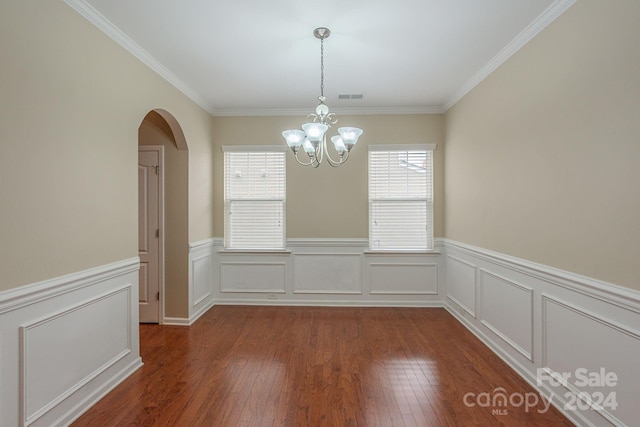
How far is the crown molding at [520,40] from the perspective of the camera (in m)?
2.28

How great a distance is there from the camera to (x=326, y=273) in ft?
15.5

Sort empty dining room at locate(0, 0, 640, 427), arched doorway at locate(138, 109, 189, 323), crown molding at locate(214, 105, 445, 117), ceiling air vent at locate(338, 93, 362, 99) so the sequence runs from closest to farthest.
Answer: empty dining room at locate(0, 0, 640, 427) < arched doorway at locate(138, 109, 189, 323) < ceiling air vent at locate(338, 93, 362, 99) < crown molding at locate(214, 105, 445, 117)

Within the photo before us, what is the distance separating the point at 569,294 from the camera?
2242mm

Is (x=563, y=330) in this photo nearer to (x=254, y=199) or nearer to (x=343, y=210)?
(x=343, y=210)

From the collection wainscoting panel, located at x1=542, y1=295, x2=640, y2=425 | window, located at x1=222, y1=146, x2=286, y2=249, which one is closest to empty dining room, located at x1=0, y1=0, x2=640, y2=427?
wainscoting panel, located at x1=542, y1=295, x2=640, y2=425

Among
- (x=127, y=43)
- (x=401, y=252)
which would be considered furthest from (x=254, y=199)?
(x=127, y=43)

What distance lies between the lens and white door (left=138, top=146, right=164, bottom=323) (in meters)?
4.00

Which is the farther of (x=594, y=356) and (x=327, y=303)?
(x=327, y=303)

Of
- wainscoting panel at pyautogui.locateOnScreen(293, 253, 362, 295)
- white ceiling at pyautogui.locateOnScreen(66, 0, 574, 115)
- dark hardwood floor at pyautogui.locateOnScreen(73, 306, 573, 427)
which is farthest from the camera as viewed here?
wainscoting panel at pyautogui.locateOnScreen(293, 253, 362, 295)

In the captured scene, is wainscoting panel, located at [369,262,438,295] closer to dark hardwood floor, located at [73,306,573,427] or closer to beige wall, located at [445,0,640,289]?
dark hardwood floor, located at [73,306,573,427]

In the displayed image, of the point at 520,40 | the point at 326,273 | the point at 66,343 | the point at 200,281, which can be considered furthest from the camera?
the point at 326,273

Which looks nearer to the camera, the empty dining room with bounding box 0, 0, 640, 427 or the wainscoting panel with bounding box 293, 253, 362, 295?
the empty dining room with bounding box 0, 0, 640, 427

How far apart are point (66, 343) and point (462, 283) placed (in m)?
3.95

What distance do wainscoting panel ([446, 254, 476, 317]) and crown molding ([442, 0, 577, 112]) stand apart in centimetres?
206
